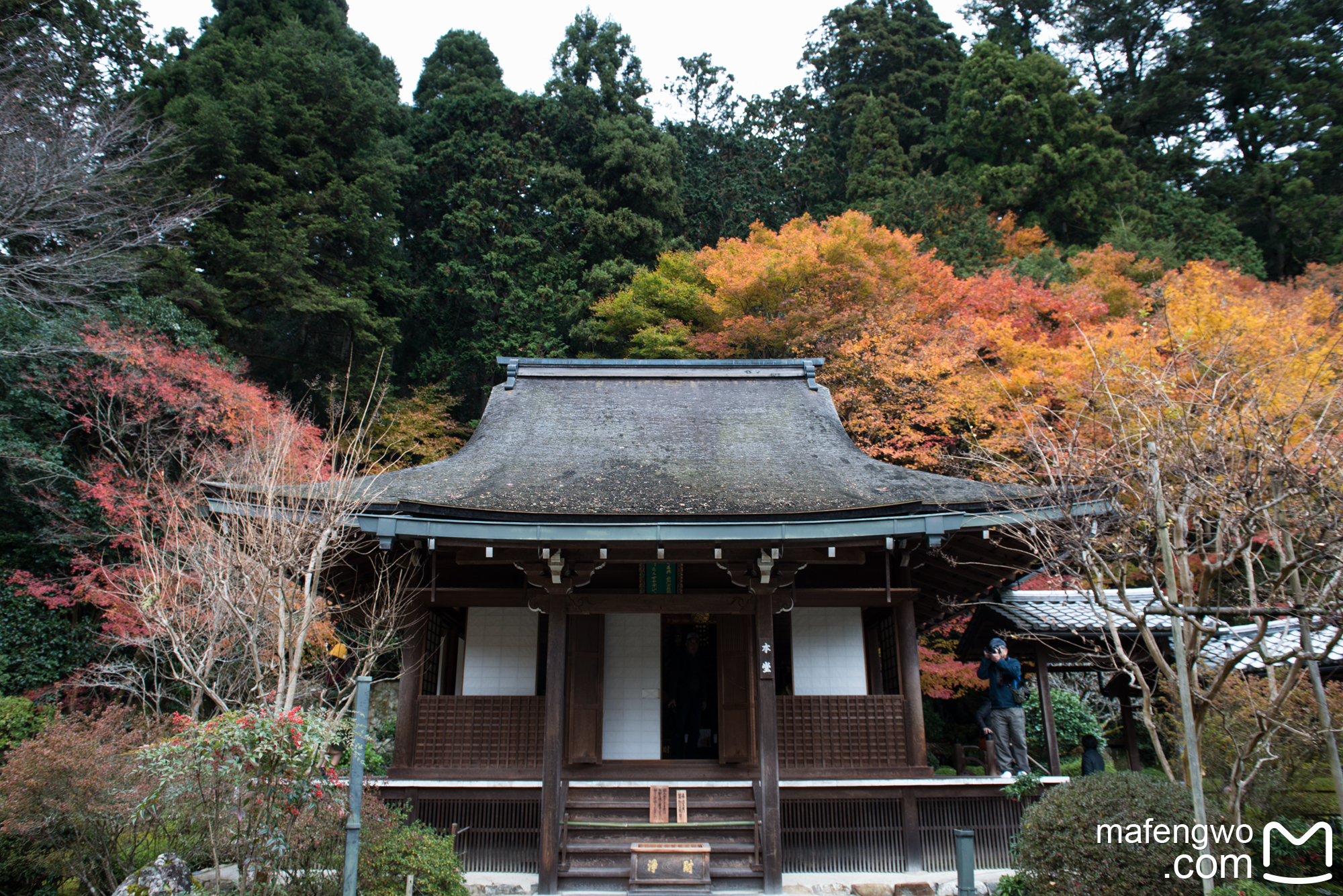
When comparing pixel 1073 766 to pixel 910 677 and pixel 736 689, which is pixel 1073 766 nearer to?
pixel 910 677

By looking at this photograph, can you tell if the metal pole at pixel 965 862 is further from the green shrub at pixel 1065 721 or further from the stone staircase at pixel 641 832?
the green shrub at pixel 1065 721

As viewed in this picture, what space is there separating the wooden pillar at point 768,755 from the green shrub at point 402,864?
2.72 meters

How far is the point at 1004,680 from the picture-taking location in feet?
26.9

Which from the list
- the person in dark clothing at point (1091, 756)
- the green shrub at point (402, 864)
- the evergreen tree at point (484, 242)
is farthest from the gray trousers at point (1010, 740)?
the evergreen tree at point (484, 242)

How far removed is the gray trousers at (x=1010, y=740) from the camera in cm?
819

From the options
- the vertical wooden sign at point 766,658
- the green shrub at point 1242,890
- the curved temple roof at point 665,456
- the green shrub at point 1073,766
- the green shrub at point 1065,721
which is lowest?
the green shrub at point 1073,766

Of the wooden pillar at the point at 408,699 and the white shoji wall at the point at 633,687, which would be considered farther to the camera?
the white shoji wall at the point at 633,687

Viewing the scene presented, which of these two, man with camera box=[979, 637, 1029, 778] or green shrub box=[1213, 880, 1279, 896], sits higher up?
man with camera box=[979, 637, 1029, 778]

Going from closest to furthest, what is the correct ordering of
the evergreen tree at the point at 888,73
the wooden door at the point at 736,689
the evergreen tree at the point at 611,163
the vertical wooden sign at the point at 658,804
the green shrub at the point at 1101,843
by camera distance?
1. the green shrub at the point at 1101,843
2. the vertical wooden sign at the point at 658,804
3. the wooden door at the point at 736,689
4. the evergreen tree at the point at 611,163
5. the evergreen tree at the point at 888,73

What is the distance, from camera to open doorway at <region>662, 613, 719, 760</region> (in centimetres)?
996

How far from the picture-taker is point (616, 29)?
27.6 m

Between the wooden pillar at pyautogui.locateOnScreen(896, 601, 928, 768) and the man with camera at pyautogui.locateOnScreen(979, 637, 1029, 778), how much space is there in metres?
0.72

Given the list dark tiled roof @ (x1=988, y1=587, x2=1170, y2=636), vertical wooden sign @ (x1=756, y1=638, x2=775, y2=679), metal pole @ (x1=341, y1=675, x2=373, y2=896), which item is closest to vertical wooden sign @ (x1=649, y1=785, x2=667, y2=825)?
vertical wooden sign @ (x1=756, y1=638, x2=775, y2=679)

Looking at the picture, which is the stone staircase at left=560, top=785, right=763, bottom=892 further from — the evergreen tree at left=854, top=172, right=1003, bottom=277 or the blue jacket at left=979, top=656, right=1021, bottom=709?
the evergreen tree at left=854, top=172, right=1003, bottom=277
